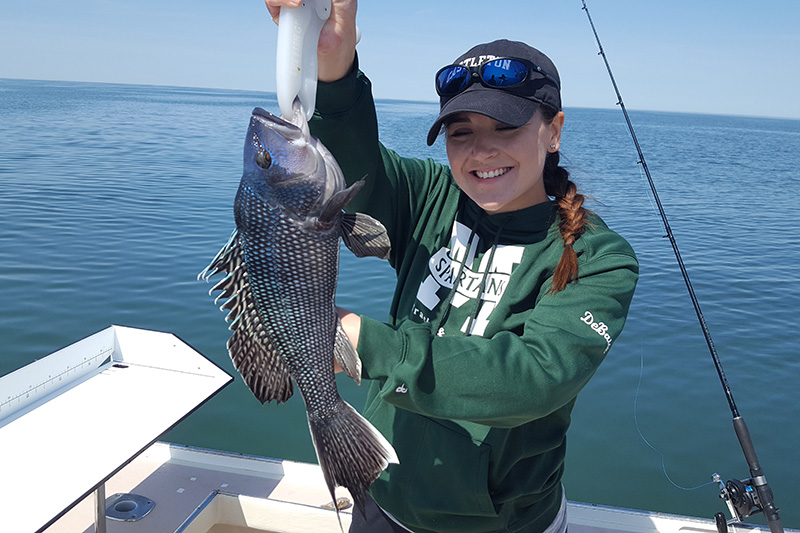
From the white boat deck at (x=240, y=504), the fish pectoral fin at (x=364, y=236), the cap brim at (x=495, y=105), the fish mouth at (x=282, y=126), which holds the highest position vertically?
the cap brim at (x=495, y=105)

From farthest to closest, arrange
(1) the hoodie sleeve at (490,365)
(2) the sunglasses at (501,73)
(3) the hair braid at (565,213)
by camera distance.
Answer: (2) the sunglasses at (501,73)
(3) the hair braid at (565,213)
(1) the hoodie sleeve at (490,365)

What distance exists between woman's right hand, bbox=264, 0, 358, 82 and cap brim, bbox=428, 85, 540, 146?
1.31 feet

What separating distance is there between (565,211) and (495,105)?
19.6 inches

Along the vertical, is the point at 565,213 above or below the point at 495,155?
below

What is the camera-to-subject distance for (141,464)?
4465mm

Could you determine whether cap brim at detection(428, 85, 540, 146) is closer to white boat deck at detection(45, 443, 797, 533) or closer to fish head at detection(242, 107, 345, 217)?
fish head at detection(242, 107, 345, 217)

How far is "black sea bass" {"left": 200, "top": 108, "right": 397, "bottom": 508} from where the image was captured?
1.82 metres

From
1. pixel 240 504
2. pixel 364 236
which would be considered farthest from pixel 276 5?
pixel 240 504

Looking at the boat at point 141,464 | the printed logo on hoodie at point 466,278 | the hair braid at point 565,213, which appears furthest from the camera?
the boat at point 141,464

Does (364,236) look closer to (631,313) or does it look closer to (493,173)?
(493,173)

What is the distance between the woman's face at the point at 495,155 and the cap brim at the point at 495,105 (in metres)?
0.08

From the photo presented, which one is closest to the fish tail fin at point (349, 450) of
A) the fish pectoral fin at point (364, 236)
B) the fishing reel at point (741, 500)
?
the fish pectoral fin at point (364, 236)

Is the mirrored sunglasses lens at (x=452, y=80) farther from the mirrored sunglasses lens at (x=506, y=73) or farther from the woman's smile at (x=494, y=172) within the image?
the woman's smile at (x=494, y=172)

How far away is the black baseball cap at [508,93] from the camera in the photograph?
6.81 ft
